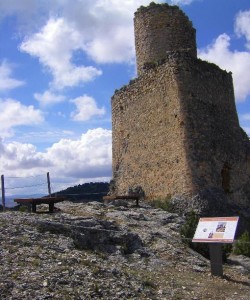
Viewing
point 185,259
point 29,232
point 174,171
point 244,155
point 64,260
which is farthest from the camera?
point 244,155

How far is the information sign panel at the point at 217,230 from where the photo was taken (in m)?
9.30

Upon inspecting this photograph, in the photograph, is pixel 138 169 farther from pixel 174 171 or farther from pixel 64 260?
pixel 64 260

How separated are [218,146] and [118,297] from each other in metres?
11.9

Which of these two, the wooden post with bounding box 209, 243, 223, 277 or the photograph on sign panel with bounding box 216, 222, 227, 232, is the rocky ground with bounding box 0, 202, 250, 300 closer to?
the wooden post with bounding box 209, 243, 223, 277

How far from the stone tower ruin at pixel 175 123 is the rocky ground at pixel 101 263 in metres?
4.31

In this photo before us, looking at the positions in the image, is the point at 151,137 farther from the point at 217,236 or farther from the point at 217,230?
the point at 217,236

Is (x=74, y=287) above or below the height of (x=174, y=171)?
below

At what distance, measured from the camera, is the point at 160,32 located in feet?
64.5

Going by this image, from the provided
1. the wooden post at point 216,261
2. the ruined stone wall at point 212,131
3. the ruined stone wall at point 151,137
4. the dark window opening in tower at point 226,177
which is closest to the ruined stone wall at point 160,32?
the ruined stone wall at point 151,137

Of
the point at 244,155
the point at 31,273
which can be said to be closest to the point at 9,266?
the point at 31,273

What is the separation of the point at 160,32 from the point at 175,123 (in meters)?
5.17

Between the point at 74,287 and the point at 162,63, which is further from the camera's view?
the point at 162,63

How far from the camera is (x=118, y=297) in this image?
680 centimetres

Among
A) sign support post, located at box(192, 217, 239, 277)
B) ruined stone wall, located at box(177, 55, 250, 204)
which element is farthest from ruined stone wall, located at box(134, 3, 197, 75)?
sign support post, located at box(192, 217, 239, 277)
